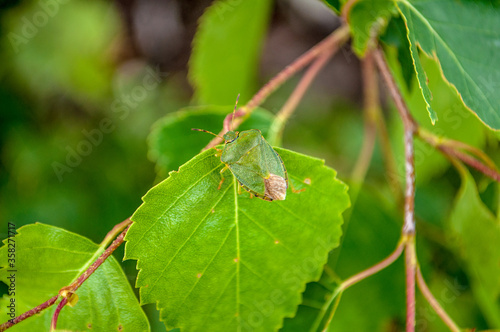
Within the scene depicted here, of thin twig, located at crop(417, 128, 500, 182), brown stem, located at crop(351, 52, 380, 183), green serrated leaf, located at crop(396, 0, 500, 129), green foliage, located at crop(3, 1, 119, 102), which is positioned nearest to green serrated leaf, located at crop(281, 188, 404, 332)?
brown stem, located at crop(351, 52, 380, 183)

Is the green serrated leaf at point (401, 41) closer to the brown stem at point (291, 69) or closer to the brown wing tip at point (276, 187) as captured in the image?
the brown stem at point (291, 69)

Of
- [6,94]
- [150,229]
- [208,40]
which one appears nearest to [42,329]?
[150,229]

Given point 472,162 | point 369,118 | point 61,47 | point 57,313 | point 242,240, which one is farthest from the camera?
point 61,47

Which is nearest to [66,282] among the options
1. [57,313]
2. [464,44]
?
[57,313]

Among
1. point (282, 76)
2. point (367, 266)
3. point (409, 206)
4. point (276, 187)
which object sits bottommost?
point (367, 266)

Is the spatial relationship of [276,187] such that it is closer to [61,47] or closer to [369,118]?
[369,118]

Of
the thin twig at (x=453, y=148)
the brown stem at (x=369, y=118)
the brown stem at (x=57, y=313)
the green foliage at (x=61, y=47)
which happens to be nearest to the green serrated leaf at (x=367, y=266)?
the brown stem at (x=369, y=118)

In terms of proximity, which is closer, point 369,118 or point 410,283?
point 410,283
